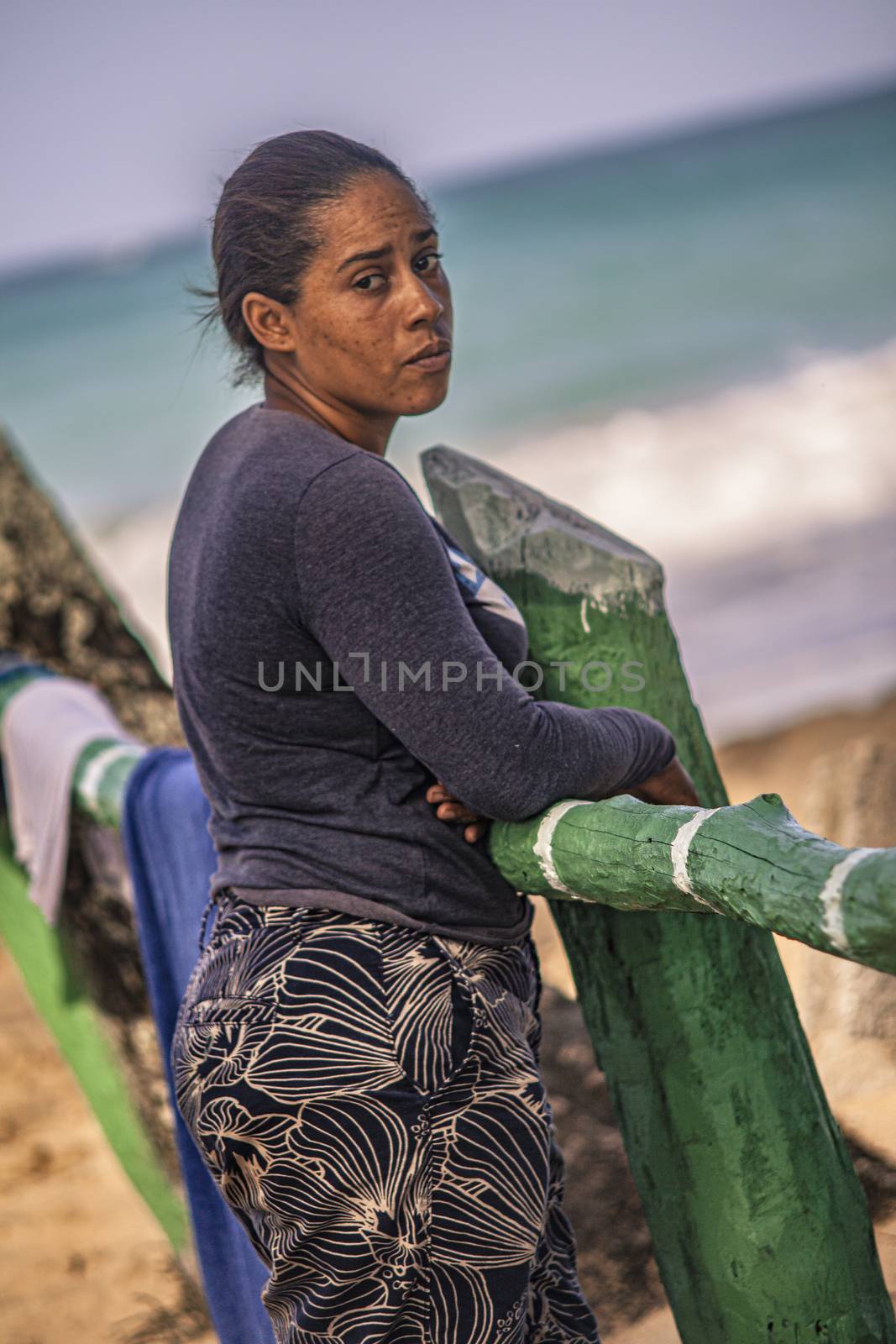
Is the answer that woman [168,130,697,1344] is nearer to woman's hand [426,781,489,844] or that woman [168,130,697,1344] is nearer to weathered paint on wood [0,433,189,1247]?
woman's hand [426,781,489,844]

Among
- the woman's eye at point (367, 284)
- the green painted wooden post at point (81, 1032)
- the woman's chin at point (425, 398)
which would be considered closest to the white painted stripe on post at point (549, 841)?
the woman's chin at point (425, 398)

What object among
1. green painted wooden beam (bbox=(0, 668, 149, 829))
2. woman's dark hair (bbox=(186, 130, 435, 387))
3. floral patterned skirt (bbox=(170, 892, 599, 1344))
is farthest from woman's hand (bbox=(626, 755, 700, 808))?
green painted wooden beam (bbox=(0, 668, 149, 829))

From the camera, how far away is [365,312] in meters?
1.44

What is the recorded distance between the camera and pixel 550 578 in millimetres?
1698

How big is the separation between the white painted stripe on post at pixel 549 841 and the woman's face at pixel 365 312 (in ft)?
1.63

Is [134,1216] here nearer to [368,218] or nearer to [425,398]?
[425,398]

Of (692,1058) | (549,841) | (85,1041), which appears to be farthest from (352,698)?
(85,1041)

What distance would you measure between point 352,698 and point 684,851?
15.7 inches

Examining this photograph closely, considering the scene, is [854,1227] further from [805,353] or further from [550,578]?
[805,353]

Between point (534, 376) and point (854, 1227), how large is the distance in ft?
61.3

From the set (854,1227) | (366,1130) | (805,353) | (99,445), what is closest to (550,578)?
(366,1130)

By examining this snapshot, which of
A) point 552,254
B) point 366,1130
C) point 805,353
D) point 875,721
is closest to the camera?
point 366,1130

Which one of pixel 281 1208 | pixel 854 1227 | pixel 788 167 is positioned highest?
pixel 788 167

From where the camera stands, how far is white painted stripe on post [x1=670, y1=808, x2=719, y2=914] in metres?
1.21
